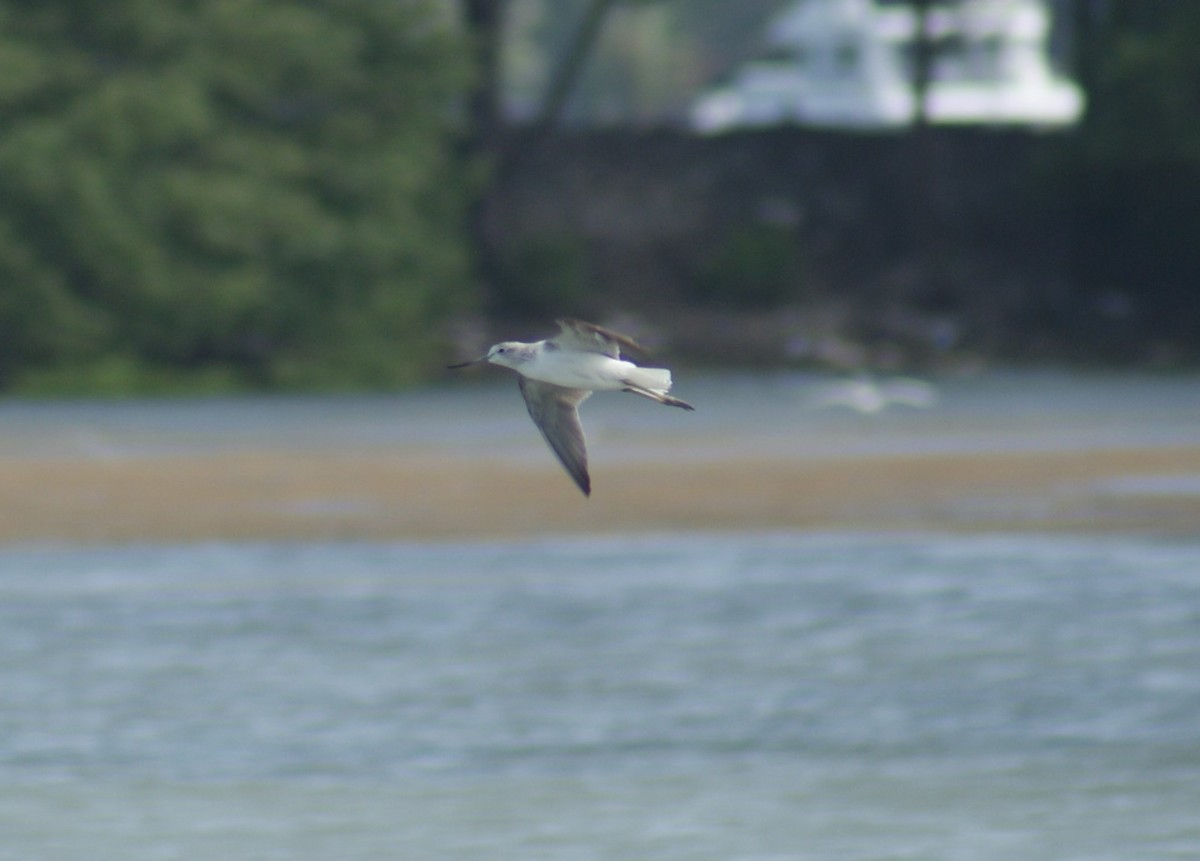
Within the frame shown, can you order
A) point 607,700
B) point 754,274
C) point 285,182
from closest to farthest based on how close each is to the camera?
point 607,700 → point 285,182 → point 754,274

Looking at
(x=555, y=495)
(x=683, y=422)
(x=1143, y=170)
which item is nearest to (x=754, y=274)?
(x=683, y=422)

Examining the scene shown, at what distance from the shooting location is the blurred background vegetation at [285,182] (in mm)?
39281

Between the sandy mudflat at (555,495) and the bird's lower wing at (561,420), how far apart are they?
20301mm

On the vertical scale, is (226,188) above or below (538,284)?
above

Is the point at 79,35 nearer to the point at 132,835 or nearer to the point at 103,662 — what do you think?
the point at 103,662

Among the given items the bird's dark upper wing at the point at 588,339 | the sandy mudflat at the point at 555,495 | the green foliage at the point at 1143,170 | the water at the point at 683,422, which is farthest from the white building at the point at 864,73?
the bird's dark upper wing at the point at 588,339

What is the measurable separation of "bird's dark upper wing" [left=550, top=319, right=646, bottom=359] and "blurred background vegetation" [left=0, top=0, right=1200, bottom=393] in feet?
98.6

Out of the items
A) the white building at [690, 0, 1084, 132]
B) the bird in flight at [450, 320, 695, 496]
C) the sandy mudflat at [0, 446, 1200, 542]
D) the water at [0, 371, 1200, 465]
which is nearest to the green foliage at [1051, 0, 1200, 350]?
the water at [0, 371, 1200, 465]

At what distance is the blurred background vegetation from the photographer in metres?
39.3

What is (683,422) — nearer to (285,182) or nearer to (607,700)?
(285,182)

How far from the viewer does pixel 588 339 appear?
9523 millimetres

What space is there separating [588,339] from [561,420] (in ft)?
2.12

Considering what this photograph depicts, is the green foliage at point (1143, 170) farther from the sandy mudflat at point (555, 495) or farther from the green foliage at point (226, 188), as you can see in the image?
the green foliage at point (226, 188)

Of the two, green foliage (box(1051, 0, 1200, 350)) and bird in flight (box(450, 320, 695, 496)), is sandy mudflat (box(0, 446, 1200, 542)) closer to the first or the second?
green foliage (box(1051, 0, 1200, 350))
